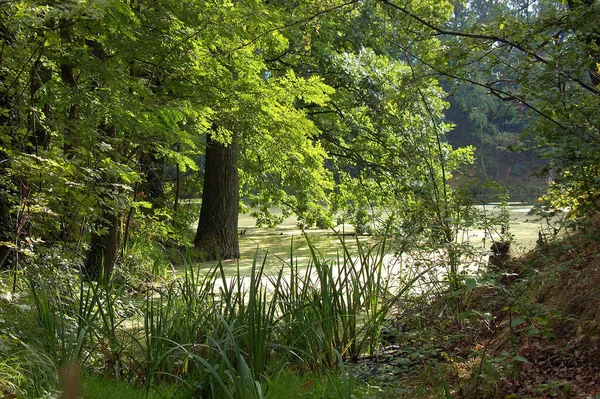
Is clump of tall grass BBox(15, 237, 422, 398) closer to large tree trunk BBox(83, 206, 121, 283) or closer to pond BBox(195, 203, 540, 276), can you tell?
large tree trunk BBox(83, 206, 121, 283)

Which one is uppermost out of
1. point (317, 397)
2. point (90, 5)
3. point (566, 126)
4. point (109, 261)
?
point (90, 5)

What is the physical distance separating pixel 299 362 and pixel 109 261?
357cm

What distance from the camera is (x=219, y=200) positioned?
460 inches

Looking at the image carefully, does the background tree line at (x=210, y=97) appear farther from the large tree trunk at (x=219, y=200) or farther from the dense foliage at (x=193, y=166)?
the large tree trunk at (x=219, y=200)

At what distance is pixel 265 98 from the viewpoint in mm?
7723

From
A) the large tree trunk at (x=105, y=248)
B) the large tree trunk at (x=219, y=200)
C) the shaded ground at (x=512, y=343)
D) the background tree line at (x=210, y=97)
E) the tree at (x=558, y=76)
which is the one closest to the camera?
the shaded ground at (x=512, y=343)

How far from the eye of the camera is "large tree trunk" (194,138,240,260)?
11516 mm

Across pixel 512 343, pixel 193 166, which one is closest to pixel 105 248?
pixel 193 166

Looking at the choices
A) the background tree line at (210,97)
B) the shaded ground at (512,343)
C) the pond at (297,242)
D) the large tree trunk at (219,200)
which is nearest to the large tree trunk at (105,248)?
the background tree line at (210,97)

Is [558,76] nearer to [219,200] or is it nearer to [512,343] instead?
[512,343]

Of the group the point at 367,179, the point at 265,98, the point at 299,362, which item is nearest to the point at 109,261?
the point at 265,98

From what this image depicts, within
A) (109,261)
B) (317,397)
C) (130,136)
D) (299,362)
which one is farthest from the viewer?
(109,261)

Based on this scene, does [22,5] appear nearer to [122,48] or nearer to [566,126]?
[122,48]

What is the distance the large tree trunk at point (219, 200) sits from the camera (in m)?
11.5
